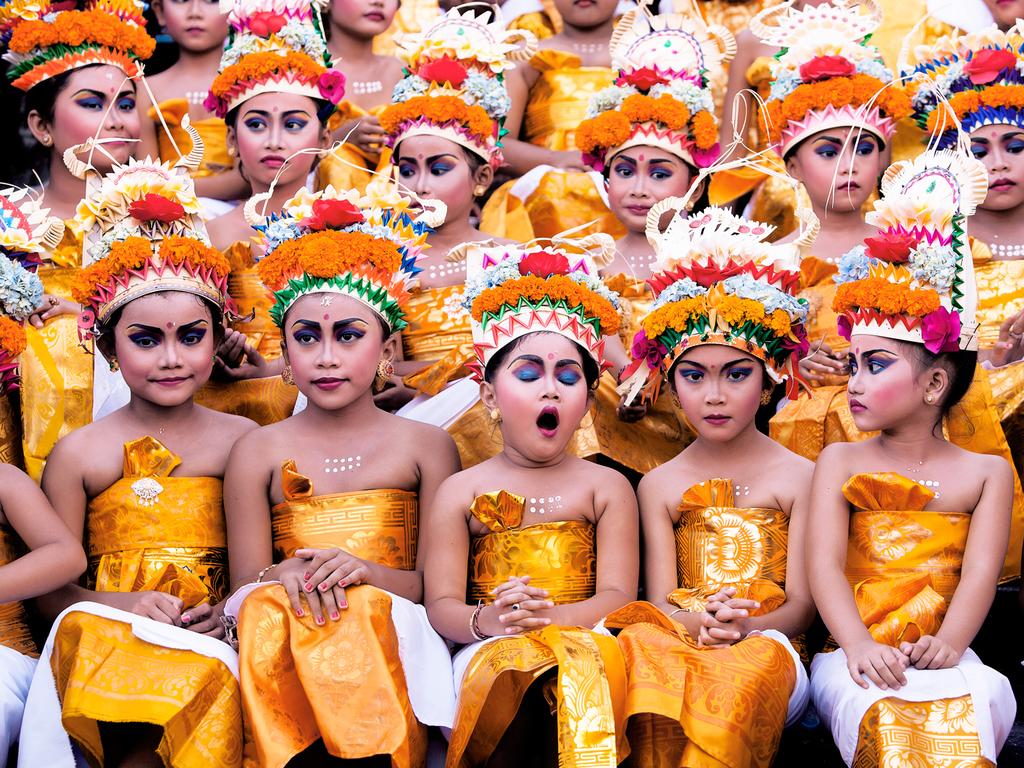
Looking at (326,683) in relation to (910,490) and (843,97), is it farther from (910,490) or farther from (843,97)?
(843,97)

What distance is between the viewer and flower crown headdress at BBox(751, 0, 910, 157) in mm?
5688

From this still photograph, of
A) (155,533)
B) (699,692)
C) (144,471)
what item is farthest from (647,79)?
(699,692)

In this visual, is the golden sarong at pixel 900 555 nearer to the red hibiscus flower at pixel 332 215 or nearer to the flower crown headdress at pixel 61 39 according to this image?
the red hibiscus flower at pixel 332 215

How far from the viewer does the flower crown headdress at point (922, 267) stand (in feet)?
14.3

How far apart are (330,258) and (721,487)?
4.46ft

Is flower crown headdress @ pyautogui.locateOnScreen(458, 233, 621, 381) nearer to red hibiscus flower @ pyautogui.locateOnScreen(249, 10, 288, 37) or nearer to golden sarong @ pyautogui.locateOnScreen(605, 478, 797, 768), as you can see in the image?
golden sarong @ pyautogui.locateOnScreen(605, 478, 797, 768)

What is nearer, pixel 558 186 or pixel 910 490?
pixel 910 490

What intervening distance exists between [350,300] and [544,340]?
0.62 metres

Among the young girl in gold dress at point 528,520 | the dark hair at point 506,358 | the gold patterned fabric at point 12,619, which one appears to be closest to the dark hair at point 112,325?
the gold patterned fabric at point 12,619

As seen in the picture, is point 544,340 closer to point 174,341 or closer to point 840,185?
point 174,341

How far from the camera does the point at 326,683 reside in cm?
390

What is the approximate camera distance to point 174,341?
15.6 ft

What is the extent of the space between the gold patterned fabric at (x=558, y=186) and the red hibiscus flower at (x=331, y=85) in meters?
0.76

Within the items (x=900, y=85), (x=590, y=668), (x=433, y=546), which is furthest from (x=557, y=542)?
(x=900, y=85)
